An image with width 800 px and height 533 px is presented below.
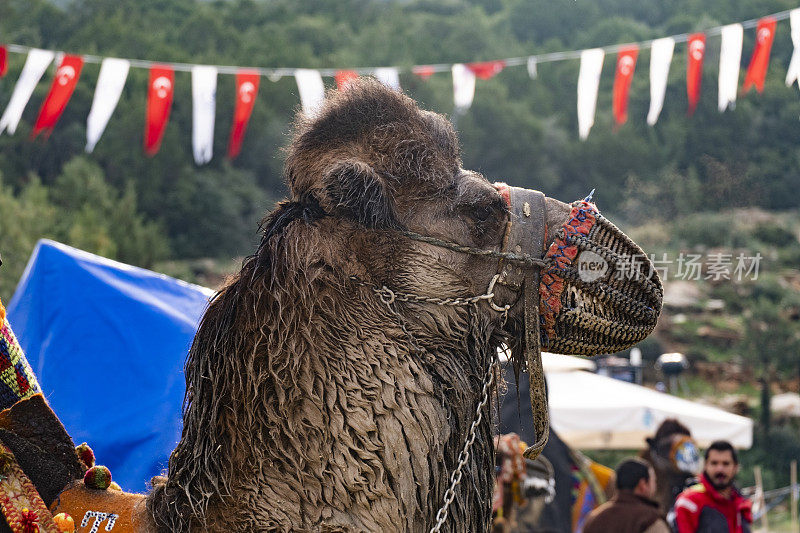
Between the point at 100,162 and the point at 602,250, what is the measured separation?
36.7 meters

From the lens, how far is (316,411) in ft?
6.06

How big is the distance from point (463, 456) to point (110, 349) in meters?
2.22

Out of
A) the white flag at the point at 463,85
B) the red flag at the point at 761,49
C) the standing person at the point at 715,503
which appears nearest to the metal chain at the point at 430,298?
the standing person at the point at 715,503

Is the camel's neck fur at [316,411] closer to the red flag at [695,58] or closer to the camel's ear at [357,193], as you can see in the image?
the camel's ear at [357,193]

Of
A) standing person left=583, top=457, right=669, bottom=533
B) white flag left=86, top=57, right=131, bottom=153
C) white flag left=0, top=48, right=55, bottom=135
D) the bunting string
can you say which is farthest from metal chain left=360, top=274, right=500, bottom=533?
white flag left=0, top=48, right=55, bottom=135

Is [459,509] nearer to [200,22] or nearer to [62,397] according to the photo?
[62,397]

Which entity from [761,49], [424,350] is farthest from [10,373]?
[761,49]

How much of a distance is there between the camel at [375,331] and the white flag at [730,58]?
26.4 ft

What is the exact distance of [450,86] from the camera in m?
44.6

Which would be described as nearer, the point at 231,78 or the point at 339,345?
the point at 339,345

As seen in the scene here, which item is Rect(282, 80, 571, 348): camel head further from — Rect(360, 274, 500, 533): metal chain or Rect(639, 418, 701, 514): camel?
Rect(639, 418, 701, 514): camel

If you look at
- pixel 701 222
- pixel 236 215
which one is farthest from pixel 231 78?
pixel 701 222

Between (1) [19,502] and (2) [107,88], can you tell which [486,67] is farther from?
(1) [19,502]

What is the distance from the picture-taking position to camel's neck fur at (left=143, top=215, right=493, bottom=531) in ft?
5.93
